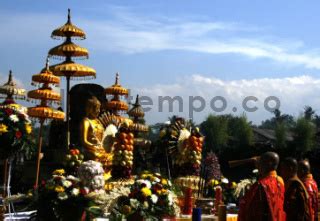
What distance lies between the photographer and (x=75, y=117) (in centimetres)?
1227

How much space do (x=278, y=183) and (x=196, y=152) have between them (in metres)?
5.66

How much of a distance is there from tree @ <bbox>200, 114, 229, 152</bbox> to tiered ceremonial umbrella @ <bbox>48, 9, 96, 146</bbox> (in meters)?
32.7

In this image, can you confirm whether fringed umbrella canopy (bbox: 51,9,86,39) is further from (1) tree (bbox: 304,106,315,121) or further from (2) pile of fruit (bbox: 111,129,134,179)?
(1) tree (bbox: 304,106,315,121)

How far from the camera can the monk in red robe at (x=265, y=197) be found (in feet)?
19.3

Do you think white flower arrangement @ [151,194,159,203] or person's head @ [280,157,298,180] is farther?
person's head @ [280,157,298,180]

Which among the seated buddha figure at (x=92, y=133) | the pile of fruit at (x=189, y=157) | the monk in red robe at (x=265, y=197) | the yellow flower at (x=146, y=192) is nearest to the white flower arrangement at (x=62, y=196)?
the yellow flower at (x=146, y=192)

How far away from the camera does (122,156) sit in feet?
34.2

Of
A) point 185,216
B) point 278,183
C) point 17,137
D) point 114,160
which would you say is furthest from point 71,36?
point 278,183

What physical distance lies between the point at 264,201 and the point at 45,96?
8.50m

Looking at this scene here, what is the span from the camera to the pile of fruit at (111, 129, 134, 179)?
10.4 meters

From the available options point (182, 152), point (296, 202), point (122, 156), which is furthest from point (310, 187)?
point (182, 152)

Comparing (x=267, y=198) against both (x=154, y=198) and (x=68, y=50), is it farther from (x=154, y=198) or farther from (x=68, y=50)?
(x=68, y=50)

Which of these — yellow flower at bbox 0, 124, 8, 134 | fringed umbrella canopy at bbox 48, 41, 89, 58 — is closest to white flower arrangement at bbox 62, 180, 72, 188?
yellow flower at bbox 0, 124, 8, 134

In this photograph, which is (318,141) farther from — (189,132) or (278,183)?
(278,183)
